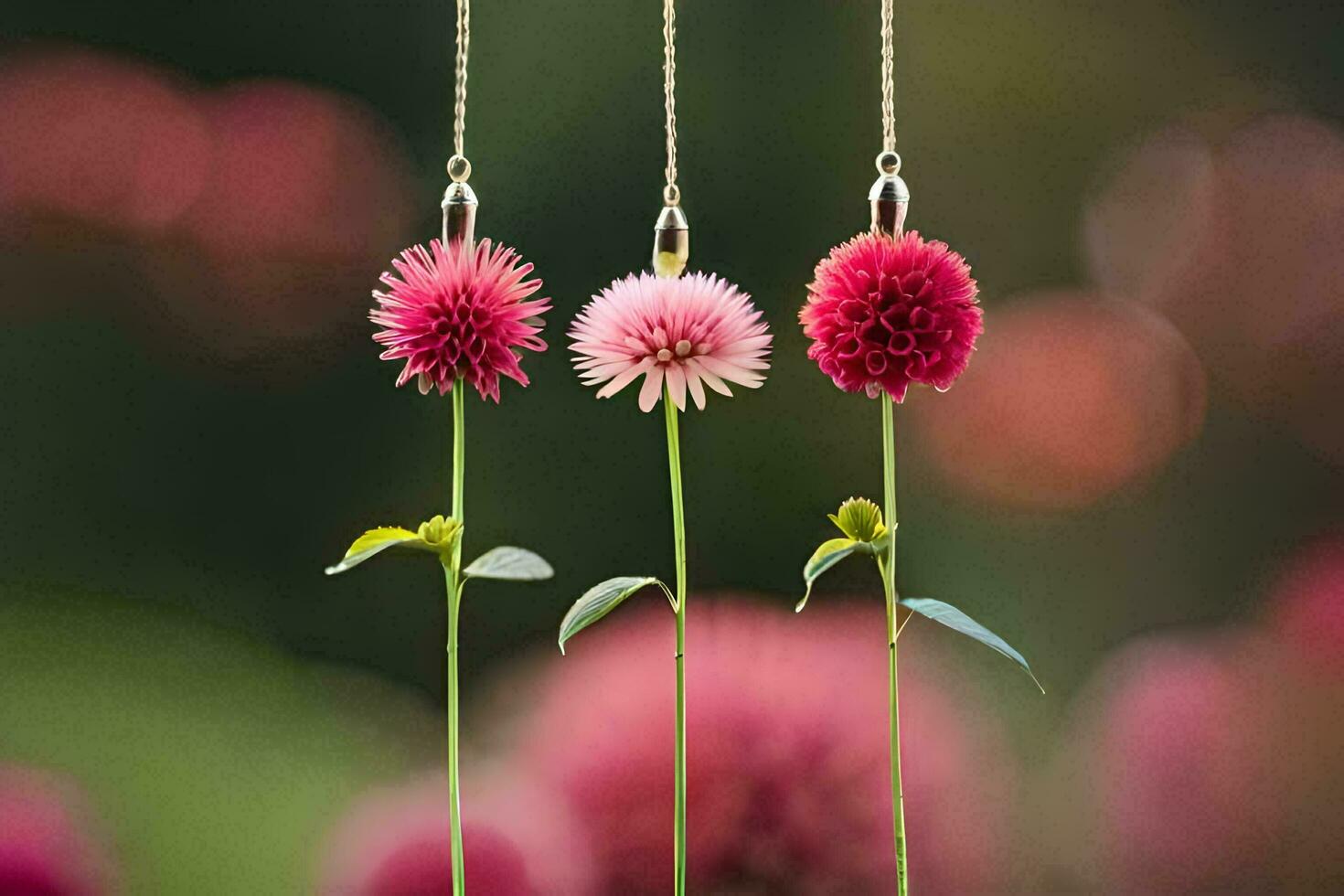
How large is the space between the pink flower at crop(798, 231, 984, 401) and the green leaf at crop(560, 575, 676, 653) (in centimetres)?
15

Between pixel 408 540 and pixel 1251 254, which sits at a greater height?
pixel 1251 254

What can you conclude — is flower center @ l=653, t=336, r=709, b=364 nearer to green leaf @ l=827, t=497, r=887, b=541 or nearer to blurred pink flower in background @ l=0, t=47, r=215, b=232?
green leaf @ l=827, t=497, r=887, b=541

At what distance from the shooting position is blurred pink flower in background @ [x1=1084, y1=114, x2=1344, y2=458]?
800mm

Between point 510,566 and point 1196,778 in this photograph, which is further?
point 1196,778

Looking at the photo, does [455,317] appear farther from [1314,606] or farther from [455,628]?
[1314,606]

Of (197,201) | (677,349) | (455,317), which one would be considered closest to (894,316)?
(677,349)

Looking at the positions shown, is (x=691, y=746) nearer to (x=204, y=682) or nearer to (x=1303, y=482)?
(x=204, y=682)

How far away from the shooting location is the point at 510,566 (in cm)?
62

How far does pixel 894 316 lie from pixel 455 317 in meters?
0.23

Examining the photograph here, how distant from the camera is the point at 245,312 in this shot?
0.77 metres

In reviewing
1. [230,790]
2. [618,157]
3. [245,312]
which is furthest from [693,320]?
[230,790]

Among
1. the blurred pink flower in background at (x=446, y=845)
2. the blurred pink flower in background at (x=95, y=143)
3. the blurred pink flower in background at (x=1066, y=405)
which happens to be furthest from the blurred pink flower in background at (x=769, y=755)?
the blurred pink flower in background at (x=95, y=143)

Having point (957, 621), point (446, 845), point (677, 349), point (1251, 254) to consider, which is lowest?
point (446, 845)

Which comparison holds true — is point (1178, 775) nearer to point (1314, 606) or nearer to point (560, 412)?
point (1314, 606)
